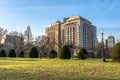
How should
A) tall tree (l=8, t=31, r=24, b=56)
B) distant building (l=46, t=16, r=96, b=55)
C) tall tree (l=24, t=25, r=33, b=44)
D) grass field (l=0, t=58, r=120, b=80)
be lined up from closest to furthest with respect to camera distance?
grass field (l=0, t=58, r=120, b=80) < tall tree (l=8, t=31, r=24, b=56) < tall tree (l=24, t=25, r=33, b=44) < distant building (l=46, t=16, r=96, b=55)

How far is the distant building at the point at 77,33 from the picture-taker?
9950cm

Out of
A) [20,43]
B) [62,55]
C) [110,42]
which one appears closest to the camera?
[62,55]

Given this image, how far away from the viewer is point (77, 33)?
101 metres

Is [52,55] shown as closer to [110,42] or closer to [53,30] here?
[53,30]

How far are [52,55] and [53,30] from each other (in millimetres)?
56103

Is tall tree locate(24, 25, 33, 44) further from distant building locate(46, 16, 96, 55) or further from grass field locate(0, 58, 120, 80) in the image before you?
grass field locate(0, 58, 120, 80)

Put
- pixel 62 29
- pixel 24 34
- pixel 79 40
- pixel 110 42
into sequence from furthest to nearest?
1. pixel 110 42
2. pixel 62 29
3. pixel 79 40
4. pixel 24 34

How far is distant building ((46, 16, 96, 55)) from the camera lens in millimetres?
99500

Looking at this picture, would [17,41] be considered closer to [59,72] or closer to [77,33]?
[77,33]

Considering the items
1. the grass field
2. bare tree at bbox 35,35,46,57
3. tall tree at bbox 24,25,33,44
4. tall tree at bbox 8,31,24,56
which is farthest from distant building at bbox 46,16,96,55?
the grass field

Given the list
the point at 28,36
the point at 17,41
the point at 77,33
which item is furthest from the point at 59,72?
the point at 77,33

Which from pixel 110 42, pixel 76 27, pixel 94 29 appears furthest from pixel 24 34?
pixel 110 42

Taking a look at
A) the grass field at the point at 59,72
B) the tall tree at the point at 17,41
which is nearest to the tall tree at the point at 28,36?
the tall tree at the point at 17,41

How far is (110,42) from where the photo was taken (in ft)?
380
